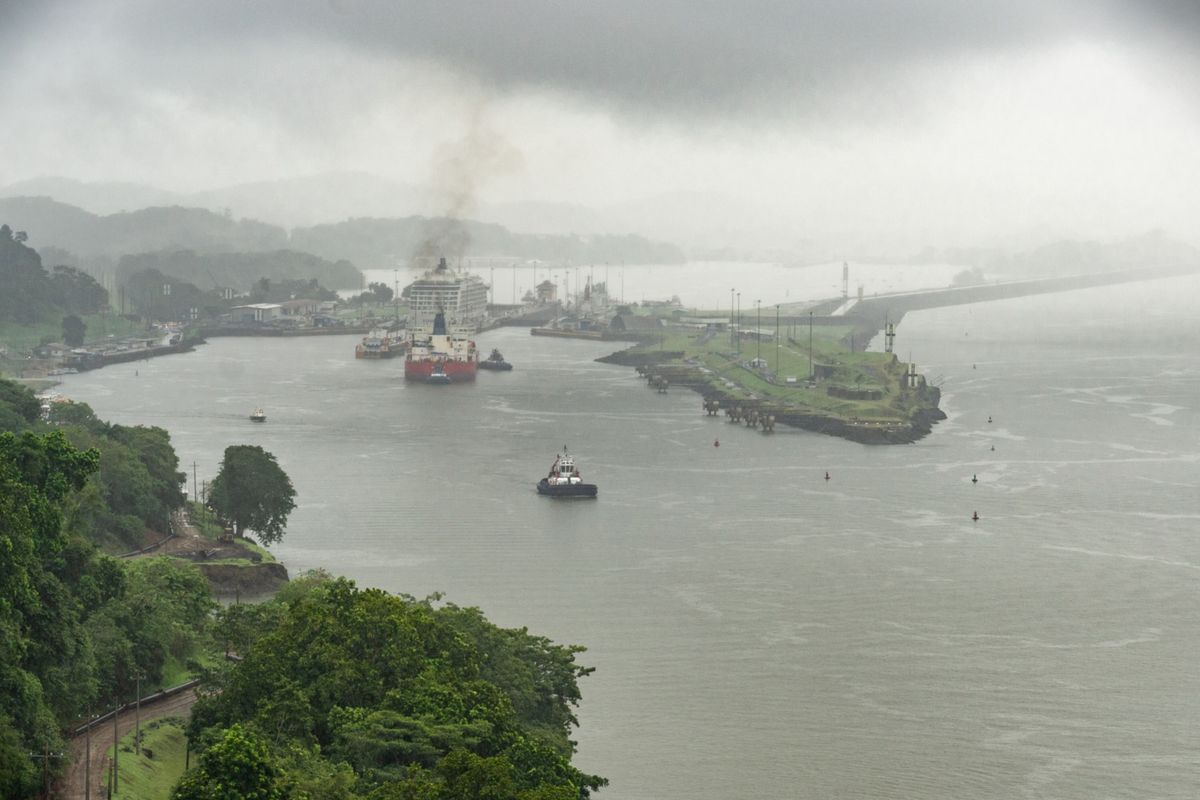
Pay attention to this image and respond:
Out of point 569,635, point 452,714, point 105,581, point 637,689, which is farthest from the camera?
point 569,635

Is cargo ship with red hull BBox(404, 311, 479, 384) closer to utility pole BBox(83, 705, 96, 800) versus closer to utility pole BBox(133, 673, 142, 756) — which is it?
utility pole BBox(133, 673, 142, 756)

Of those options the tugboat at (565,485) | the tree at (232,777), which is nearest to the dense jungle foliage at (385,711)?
the tree at (232,777)

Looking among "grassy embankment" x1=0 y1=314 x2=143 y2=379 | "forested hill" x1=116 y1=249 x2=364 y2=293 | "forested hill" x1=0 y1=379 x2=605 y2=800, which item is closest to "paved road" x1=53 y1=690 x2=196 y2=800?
"forested hill" x1=0 y1=379 x2=605 y2=800

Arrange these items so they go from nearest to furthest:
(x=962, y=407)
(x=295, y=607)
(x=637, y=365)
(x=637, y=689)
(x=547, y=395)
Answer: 1. (x=295, y=607)
2. (x=637, y=689)
3. (x=962, y=407)
4. (x=547, y=395)
5. (x=637, y=365)

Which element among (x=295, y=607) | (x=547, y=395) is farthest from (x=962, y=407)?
(x=295, y=607)

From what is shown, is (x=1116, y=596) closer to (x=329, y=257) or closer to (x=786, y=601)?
(x=786, y=601)
